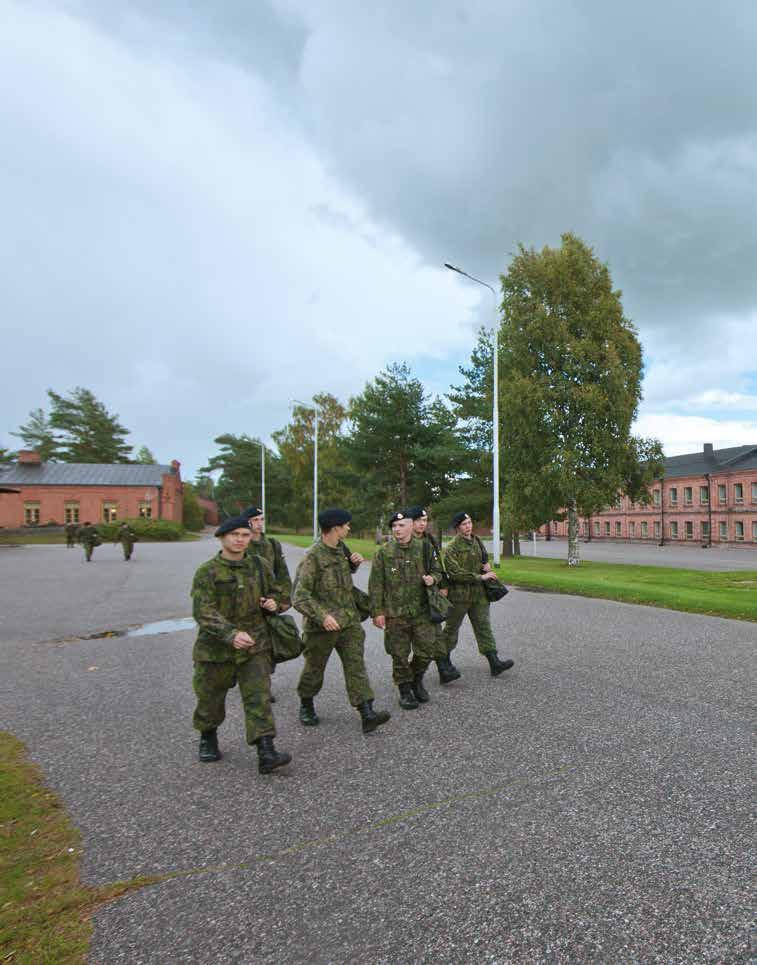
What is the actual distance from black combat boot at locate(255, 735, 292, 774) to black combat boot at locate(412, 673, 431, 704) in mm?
1847

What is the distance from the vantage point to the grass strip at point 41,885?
239cm

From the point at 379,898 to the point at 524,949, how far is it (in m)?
0.67

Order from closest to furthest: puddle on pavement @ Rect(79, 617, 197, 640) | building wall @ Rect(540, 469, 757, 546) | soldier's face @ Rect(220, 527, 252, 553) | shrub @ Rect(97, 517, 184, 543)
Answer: soldier's face @ Rect(220, 527, 252, 553)
puddle on pavement @ Rect(79, 617, 197, 640)
building wall @ Rect(540, 469, 757, 546)
shrub @ Rect(97, 517, 184, 543)

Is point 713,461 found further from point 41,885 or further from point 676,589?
point 41,885

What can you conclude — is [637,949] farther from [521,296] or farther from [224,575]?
[521,296]

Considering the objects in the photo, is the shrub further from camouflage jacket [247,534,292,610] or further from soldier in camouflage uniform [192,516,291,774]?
soldier in camouflage uniform [192,516,291,774]

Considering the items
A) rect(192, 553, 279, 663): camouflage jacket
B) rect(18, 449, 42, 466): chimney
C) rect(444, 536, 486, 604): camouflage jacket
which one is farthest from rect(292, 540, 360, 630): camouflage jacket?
rect(18, 449, 42, 466): chimney

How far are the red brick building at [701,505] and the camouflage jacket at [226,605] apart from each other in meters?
47.7

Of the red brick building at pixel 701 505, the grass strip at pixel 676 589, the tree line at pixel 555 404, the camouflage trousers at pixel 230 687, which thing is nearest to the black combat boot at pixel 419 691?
the camouflage trousers at pixel 230 687

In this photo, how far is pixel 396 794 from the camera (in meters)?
3.69

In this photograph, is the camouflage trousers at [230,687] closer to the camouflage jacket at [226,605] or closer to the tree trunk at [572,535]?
the camouflage jacket at [226,605]

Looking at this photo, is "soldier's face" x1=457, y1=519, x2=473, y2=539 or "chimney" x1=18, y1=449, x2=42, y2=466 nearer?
"soldier's face" x1=457, y1=519, x2=473, y2=539

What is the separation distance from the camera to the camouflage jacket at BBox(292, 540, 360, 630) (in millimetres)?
4980

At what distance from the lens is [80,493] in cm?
6462
